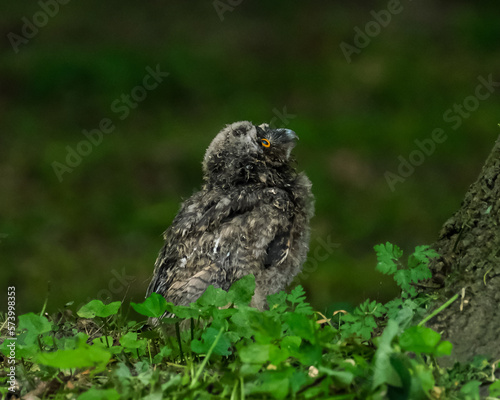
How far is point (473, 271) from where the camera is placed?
A: 312 centimetres

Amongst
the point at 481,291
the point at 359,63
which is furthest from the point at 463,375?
the point at 359,63

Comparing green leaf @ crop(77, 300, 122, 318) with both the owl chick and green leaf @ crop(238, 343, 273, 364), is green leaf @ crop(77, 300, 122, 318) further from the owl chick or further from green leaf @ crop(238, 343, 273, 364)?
green leaf @ crop(238, 343, 273, 364)

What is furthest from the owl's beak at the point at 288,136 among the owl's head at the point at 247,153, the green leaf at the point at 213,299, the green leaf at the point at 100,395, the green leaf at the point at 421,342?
the green leaf at the point at 100,395

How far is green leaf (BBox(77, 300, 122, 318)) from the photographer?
3340mm

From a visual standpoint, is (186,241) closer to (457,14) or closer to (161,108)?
(161,108)

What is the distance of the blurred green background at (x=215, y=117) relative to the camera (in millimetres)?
9234

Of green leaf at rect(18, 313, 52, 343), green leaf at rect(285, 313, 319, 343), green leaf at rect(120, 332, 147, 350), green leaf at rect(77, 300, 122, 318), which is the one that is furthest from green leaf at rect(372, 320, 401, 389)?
green leaf at rect(18, 313, 52, 343)

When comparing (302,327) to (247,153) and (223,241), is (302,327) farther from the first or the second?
(247,153)

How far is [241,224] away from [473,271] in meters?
1.61

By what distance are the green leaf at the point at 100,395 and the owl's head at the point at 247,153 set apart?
229 cm

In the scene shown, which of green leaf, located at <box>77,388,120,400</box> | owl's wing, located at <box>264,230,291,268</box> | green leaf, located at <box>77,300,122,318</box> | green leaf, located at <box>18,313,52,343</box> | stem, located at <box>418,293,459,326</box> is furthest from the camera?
owl's wing, located at <box>264,230,291,268</box>

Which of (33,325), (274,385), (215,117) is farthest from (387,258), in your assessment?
(215,117)

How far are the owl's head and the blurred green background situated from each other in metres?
3.46

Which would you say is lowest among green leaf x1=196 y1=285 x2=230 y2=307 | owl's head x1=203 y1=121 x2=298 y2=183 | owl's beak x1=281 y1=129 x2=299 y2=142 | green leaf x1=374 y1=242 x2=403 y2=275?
green leaf x1=196 y1=285 x2=230 y2=307
